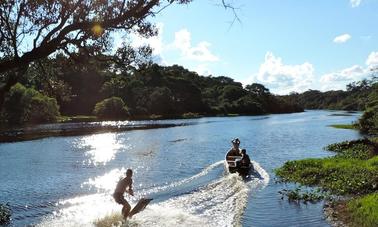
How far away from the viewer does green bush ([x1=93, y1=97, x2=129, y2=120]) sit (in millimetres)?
153125

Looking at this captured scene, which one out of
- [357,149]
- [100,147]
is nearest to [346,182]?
[357,149]

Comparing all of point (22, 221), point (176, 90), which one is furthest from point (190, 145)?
point (176, 90)

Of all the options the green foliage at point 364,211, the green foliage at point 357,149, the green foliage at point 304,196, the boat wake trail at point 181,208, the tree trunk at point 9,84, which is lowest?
the boat wake trail at point 181,208

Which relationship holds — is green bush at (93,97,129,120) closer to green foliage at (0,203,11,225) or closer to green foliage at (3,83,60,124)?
green foliage at (3,83,60,124)

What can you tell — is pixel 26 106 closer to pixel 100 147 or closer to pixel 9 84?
pixel 100 147

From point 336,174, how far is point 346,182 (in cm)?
304

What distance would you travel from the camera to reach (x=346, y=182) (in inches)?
1074

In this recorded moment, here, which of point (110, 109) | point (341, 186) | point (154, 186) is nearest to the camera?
point (341, 186)

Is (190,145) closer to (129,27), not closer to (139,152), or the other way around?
(139,152)

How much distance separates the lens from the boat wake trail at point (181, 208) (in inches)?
882

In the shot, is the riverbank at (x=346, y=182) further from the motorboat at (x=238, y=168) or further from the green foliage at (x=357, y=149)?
the motorboat at (x=238, y=168)

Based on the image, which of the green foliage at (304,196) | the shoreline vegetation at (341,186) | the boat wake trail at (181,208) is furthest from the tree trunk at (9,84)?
the green foliage at (304,196)

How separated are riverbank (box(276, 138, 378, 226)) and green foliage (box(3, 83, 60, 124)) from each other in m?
88.1

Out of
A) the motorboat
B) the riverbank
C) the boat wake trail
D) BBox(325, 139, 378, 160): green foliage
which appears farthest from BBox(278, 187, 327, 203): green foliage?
BBox(325, 139, 378, 160): green foliage
